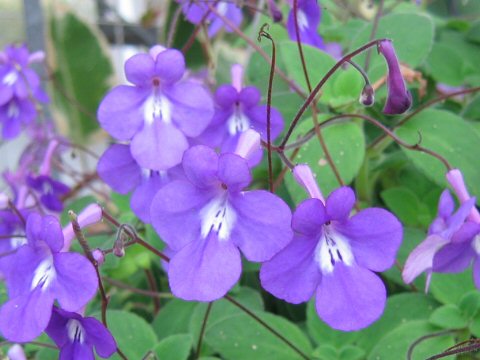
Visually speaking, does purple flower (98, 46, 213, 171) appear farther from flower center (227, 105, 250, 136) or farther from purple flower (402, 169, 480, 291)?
purple flower (402, 169, 480, 291)

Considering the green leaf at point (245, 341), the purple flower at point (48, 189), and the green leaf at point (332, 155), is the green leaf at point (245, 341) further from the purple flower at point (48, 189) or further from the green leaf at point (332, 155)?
the purple flower at point (48, 189)

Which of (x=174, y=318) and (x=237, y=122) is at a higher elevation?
(x=237, y=122)

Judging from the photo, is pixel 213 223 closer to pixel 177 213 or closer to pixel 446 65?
pixel 177 213

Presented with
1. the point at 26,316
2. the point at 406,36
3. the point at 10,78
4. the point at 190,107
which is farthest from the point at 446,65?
the point at 26,316

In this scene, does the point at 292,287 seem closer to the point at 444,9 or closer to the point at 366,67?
the point at 366,67

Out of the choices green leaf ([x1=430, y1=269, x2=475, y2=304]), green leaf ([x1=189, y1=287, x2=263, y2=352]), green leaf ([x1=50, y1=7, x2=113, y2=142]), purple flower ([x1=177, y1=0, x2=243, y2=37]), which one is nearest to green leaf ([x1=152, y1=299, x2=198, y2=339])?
green leaf ([x1=189, y1=287, x2=263, y2=352])

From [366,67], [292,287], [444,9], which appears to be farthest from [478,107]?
[444,9]

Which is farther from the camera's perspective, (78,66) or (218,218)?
(78,66)
